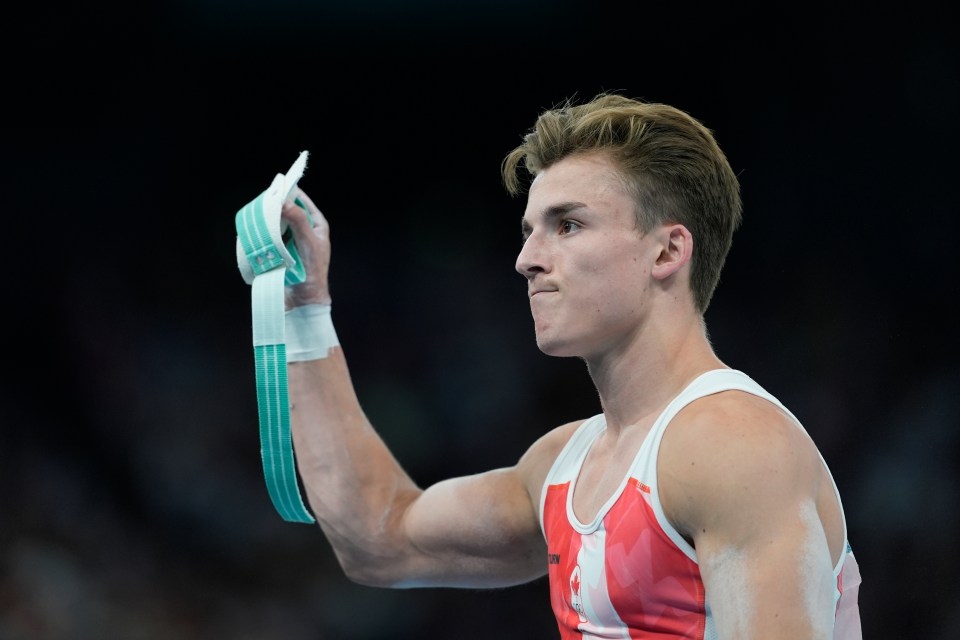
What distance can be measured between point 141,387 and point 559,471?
257 centimetres

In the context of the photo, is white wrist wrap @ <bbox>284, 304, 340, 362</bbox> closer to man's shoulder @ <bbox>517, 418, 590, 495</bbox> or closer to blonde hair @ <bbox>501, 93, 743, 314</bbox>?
man's shoulder @ <bbox>517, 418, 590, 495</bbox>

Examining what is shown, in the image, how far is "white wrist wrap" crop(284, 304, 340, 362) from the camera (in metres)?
2.79

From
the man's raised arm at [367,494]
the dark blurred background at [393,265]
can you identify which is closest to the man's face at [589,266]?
the man's raised arm at [367,494]

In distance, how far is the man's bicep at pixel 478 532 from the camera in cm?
260

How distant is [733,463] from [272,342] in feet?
3.81

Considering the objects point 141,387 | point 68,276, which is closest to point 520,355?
point 141,387

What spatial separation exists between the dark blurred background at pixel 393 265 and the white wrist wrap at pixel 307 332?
68.1 inches

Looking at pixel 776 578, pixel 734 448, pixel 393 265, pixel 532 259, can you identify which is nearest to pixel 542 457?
pixel 532 259

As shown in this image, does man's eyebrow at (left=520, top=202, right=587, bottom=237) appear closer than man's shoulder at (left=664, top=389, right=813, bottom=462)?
No

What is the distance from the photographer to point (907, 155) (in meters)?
4.41

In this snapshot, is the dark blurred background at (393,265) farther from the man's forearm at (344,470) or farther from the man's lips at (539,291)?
the man's lips at (539,291)

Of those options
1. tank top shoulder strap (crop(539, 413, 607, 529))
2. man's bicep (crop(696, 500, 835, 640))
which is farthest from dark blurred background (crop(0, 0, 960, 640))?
man's bicep (crop(696, 500, 835, 640))

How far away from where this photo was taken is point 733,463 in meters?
1.80

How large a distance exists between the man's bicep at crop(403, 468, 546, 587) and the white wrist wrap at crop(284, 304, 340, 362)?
18.7 inches
